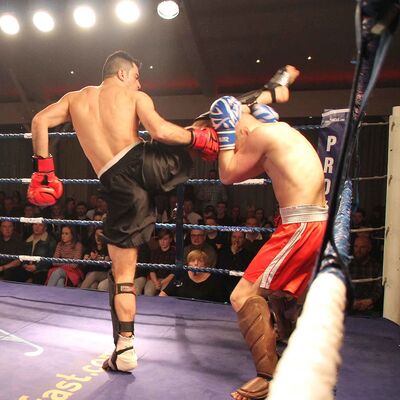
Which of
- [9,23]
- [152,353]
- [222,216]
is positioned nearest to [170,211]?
[222,216]

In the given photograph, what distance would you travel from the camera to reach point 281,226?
1.47m

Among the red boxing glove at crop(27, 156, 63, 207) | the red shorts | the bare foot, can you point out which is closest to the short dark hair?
the red boxing glove at crop(27, 156, 63, 207)

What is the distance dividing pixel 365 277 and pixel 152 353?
1.55 metres

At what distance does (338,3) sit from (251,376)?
14.1ft

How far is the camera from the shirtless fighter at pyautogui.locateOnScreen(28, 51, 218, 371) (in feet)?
5.34

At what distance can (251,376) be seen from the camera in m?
1.57

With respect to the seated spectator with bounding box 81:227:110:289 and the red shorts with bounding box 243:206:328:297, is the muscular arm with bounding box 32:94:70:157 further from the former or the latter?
the seated spectator with bounding box 81:227:110:289

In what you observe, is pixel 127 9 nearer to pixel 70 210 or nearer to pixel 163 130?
pixel 70 210

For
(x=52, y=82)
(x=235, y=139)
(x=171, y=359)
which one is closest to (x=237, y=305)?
(x=171, y=359)

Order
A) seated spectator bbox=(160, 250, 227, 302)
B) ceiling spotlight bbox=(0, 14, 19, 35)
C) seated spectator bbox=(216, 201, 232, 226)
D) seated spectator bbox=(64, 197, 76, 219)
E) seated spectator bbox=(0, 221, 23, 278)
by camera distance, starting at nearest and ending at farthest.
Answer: seated spectator bbox=(160, 250, 227, 302) → seated spectator bbox=(0, 221, 23, 278) → seated spectator bbox=(216, 201, 232, 226) → ceiling spotlight bbox=(0, 14, 19, 35) → seated spectator bbox=(64, 197, 76, 219)

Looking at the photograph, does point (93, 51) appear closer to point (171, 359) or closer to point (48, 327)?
point (48, 327)

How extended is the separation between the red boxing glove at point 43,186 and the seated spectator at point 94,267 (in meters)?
1.23

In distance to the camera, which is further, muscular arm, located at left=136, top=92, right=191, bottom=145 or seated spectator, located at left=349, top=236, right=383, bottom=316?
seated spectator, located at left=349, top=236, right=383, bottom=316

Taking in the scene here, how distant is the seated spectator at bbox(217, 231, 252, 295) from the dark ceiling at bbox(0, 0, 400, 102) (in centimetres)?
274
